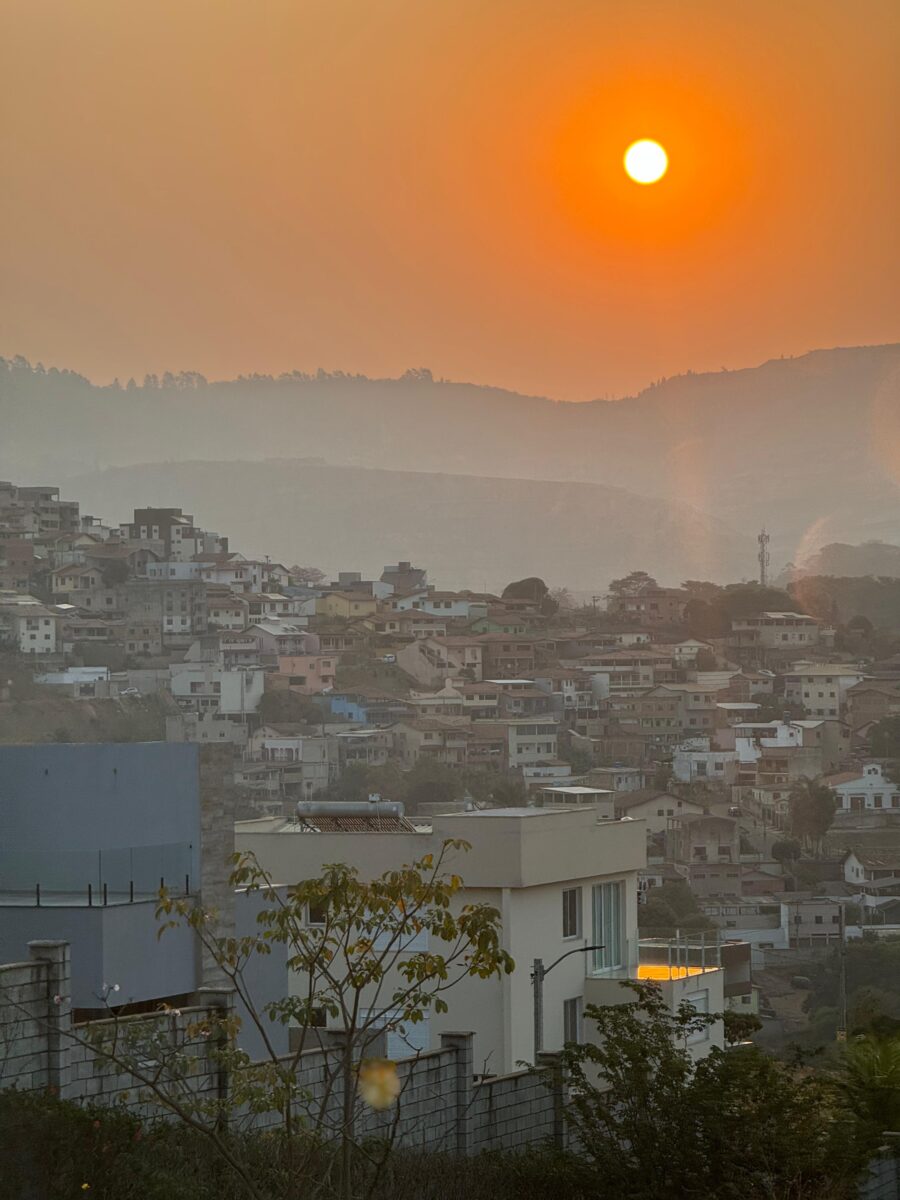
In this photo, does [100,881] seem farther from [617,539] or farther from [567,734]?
[617,539]

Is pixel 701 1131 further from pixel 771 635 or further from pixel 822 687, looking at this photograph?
pixel 771 635

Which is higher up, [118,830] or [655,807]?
[118,830]

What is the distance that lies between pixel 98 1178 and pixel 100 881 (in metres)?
7.95

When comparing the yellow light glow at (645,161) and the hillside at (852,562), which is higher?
the yellow light glow at (645,161)

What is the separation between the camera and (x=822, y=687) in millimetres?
114188

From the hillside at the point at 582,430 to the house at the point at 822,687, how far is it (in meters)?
16.0

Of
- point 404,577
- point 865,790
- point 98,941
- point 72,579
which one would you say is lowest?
point 865,790

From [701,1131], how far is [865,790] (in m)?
89.5

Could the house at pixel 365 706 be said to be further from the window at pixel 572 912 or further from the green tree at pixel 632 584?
the window at pixel 572 912

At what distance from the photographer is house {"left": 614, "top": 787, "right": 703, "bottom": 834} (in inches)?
3772

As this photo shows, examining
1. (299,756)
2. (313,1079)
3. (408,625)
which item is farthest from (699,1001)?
(408,625)

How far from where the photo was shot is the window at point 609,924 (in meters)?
22.5

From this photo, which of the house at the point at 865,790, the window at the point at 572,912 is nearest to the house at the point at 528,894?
the window at the point at 572,912

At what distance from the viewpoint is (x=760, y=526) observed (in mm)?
132875
